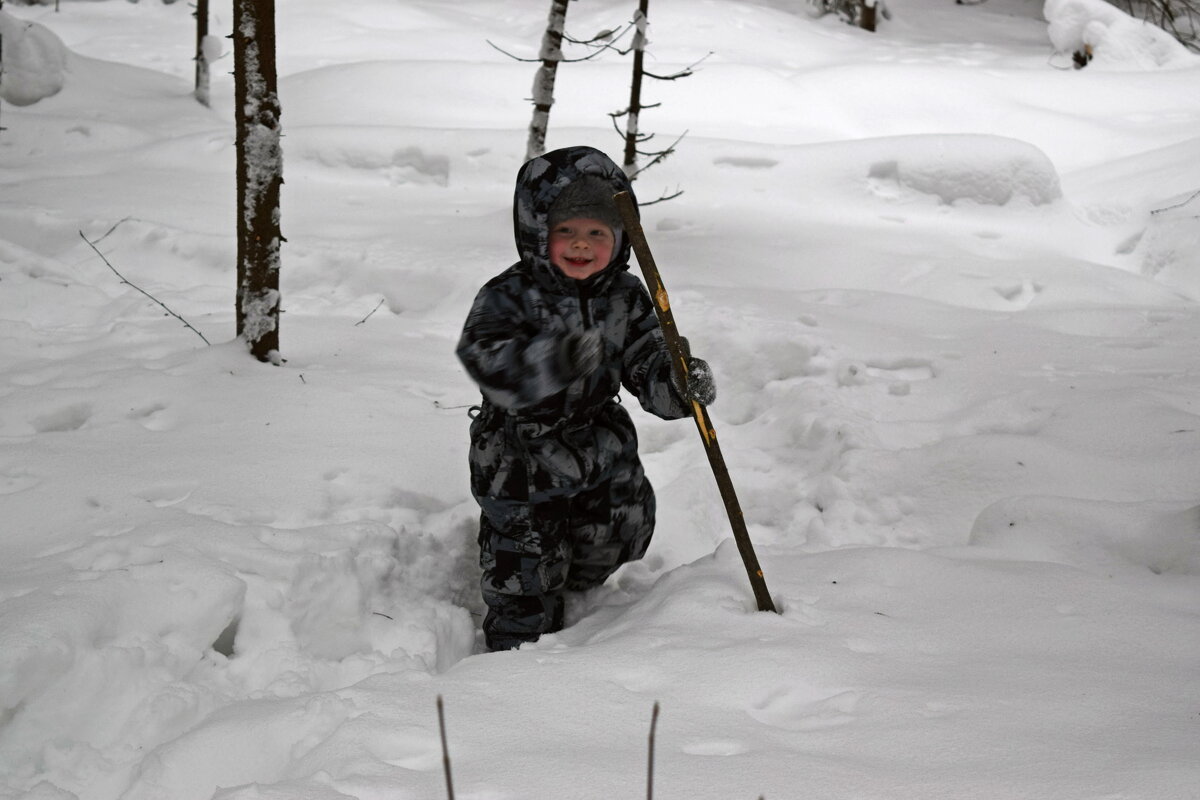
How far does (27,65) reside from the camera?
9.77 m

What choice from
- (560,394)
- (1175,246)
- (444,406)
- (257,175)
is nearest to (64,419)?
(257,175)

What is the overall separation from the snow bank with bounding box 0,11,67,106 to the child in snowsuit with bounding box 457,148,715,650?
31.1 feet

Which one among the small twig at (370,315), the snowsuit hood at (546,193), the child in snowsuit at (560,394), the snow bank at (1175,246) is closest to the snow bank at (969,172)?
the snow bank at (1175,246)

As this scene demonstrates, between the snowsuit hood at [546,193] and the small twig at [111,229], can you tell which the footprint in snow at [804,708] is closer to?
the snowsuit hood at [546,193]

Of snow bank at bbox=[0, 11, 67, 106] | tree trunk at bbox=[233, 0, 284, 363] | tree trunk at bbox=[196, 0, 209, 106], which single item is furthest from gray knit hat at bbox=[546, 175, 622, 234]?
tree trunk at bbox=[196, 0, 209, 106]

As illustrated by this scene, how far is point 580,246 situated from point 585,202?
5.0 inches

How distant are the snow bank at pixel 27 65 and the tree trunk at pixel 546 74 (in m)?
6.71

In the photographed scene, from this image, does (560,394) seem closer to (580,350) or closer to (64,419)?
(580,350)

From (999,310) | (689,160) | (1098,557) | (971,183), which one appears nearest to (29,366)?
(1098,557)

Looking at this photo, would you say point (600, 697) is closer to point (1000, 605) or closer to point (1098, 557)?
point (1000, 605)

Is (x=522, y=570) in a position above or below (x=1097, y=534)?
below

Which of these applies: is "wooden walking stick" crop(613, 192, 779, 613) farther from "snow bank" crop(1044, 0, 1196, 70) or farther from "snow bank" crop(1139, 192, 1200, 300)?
"snow bank" crop(1044, 0, 1196, 70)

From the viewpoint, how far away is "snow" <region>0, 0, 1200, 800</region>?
6.14 feet

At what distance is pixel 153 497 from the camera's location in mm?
3104
